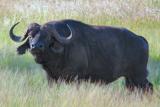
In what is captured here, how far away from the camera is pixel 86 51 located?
1137cm

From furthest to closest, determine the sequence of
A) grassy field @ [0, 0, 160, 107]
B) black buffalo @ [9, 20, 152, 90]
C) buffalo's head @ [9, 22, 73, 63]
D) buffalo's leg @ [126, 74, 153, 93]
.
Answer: buffalo's leg @ [126, 74, 153, 93] → black buffalo @ [9, 20, 152, 90] → buffalo's head @ [9, 22, 73, 63] → grassy field @ [0, 0, 160, 107]

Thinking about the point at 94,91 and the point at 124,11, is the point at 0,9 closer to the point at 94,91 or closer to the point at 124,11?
the point at 124,11

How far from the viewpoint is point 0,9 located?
21.3 meters

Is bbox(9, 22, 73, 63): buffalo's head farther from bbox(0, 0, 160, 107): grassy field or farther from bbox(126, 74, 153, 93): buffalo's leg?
bbox(126, 74, 153, 93): buffalo's leg

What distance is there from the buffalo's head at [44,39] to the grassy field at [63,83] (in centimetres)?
47

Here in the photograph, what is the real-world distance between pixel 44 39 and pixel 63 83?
84 centimetres

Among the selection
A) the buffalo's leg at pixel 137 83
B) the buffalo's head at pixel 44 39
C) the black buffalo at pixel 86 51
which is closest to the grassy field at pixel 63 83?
the buffalo's leg at pixel 137 83

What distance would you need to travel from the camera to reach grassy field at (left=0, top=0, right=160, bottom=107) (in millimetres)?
8734

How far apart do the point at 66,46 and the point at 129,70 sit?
56.6 inches

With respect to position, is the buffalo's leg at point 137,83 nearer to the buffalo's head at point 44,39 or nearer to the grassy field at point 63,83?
the grassy field at point 63,83

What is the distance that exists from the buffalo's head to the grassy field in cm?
47

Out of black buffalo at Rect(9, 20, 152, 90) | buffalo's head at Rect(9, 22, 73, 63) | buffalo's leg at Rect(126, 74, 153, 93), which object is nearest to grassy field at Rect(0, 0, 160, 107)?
buffalo's leg at Rect(126, 74, 153, 93)

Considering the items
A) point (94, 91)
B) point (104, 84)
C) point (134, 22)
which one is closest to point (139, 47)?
point (104, 84)

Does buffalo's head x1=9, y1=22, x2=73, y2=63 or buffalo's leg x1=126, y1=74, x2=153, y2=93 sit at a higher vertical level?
buffalo's head x1=9, y1=22, x2=73, y2=63
